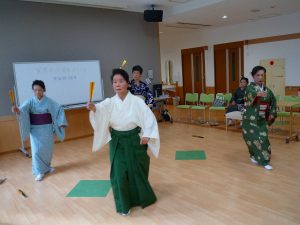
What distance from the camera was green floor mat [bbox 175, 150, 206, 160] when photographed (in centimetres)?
437

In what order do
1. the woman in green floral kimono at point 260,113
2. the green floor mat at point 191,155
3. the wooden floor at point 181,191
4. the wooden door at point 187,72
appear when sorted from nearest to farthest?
the wooden floor at point 181,191
the woman in green floral kimono at point 260,113
the green floor mat at point 191,155
the wooden door at point 187,72

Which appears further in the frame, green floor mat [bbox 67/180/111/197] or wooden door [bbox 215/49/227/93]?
wooden door [bbox 215/49/227/93]

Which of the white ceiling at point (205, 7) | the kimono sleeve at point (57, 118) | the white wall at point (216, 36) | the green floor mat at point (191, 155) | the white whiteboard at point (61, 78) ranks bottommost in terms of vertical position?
the green floor mat at point (191, 155)

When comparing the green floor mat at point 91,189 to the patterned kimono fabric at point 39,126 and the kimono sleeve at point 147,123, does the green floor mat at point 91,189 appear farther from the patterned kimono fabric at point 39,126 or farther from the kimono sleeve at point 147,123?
the kimono sleeve at point 147,123

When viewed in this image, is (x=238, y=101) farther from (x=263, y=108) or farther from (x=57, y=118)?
(x=57, y=118)

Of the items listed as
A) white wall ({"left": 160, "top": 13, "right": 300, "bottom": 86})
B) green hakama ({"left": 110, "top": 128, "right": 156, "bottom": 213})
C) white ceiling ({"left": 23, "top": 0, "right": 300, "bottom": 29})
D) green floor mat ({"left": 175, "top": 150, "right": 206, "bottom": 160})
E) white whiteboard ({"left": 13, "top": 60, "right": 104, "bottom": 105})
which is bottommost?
green floor mat ({"left": 175, "top": 150, "right": 206, "bottom": 160})

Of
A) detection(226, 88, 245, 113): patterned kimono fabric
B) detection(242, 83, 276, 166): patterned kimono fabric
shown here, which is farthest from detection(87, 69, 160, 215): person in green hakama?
detection(226, 88, 245, 113): patterned kimono fabric

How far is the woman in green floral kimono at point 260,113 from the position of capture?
366 cm

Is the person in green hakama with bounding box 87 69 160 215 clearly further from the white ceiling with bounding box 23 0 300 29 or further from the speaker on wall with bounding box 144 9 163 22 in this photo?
the speaker on wall with bounding box 144 9 163 22

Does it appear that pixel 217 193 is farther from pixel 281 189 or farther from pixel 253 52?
pixel 253 52

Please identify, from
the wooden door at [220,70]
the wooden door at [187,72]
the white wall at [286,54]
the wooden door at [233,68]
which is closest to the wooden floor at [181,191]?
the white wall at [286,54]

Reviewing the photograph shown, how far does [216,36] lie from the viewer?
9383mm

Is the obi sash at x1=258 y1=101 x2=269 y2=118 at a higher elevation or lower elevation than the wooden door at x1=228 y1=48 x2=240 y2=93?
lower

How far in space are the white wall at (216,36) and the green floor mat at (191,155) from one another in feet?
15.6
